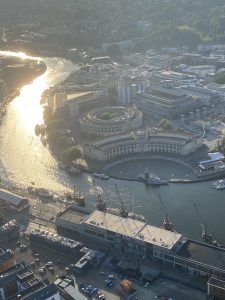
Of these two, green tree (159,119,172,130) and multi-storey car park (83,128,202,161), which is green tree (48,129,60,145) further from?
green tree (159,119,172,130)

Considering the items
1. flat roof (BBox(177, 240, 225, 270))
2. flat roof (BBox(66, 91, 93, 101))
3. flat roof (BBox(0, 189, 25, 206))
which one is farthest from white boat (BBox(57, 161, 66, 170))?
flat roof (BBox(177, 240, 225, 270))

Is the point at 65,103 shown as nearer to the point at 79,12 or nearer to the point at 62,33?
the point at 62,33

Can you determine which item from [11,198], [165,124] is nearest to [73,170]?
[11,198]

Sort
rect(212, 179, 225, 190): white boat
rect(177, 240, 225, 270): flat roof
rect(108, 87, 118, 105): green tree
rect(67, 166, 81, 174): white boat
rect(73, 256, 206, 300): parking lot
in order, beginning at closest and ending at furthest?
rect(73, 256, 206, 300): parking lot → rect(177, 240, 225, 270): flat roof → rect(212, 179, 225, 190): white boat → rect(67, 166, 81, 174): white boat → rect(108, 87, 118, 105): green tree

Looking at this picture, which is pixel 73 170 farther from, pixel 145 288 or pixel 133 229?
pixel 145 288

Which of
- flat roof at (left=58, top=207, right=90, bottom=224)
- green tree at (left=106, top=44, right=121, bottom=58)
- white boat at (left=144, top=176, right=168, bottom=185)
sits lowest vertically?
white boat at (left=144, top=176, right=168, bottom=185)

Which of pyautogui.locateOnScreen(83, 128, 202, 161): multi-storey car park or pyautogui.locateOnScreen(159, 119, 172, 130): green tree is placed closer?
pyautogui.locateOnScreen(83, 128, 202, 161): multi-storey car park

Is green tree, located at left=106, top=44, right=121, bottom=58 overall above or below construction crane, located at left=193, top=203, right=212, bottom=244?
above
